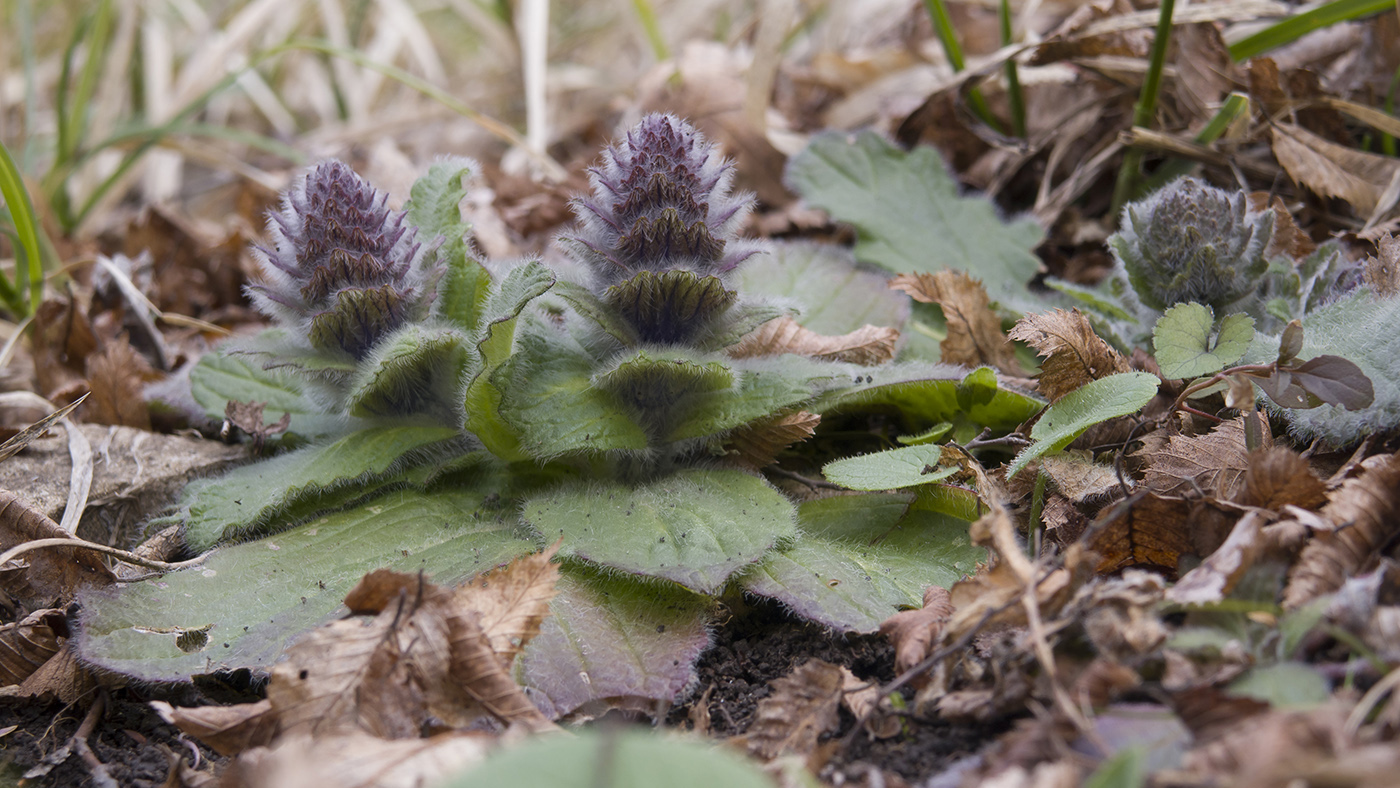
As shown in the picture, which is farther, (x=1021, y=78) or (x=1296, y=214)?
(x=1021, y=78)

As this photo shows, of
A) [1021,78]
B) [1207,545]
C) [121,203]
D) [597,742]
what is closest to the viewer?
[597,742]

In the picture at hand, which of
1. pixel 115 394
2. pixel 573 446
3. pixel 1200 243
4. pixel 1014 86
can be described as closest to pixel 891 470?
pixel 573 446

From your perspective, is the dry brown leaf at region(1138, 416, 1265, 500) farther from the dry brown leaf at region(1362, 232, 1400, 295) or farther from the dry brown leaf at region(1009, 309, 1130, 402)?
the dry brown leaf at region(1362, 232, 1400, 295)

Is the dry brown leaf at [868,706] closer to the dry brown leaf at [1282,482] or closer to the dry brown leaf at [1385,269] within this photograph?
the dry brown leaf at [1282,482]

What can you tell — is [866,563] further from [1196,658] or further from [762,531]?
[1196,658]

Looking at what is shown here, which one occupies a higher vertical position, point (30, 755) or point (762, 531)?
point (762, 531)

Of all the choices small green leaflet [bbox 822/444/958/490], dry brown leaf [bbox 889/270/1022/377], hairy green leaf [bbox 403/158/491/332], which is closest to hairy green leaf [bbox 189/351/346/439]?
hairy green leaf [bbox 403/158/491/332]

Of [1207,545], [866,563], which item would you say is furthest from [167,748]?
[1207,545]
